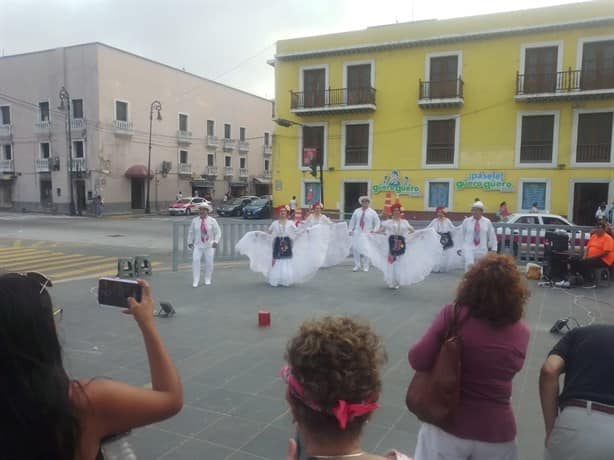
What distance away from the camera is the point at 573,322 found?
7.37m

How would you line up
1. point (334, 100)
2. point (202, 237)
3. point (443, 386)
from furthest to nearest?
point (334, 100) < point (202, 237) < point (443, 386)

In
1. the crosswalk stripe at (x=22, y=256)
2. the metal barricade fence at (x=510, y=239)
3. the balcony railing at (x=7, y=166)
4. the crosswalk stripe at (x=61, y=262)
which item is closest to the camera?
the metal barricade fence at (x=510, y=239)

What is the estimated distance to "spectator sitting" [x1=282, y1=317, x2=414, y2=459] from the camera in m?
1.43

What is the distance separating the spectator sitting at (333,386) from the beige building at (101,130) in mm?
39443

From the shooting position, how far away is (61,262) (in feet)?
45.0

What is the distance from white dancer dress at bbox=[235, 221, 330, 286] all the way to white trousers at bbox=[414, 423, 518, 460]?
25.7 feet

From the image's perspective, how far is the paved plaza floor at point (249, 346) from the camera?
3.78 meters

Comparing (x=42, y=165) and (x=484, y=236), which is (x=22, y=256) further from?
(x=42, y=165)

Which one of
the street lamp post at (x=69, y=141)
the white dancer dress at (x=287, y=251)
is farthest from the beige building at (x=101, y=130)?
the white dancer dress at (x=287, y=251)

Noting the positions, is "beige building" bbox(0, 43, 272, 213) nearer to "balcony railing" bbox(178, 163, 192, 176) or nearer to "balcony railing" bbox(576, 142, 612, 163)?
"balcony railing" bbox(178, 163, 192, 176)

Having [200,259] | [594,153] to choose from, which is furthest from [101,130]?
[594,153]

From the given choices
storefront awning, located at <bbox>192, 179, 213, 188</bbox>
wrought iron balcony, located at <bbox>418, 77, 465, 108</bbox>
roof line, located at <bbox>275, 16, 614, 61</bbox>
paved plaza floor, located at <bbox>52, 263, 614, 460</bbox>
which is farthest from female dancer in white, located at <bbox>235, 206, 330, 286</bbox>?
storefront awning, located at <bbox>192, 179, 213, 188</bbox>

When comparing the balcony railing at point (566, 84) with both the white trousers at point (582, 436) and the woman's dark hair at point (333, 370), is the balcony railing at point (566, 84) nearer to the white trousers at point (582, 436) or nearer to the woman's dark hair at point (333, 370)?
the white trousers at point (582, 436)

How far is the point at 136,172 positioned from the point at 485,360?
133 feet
